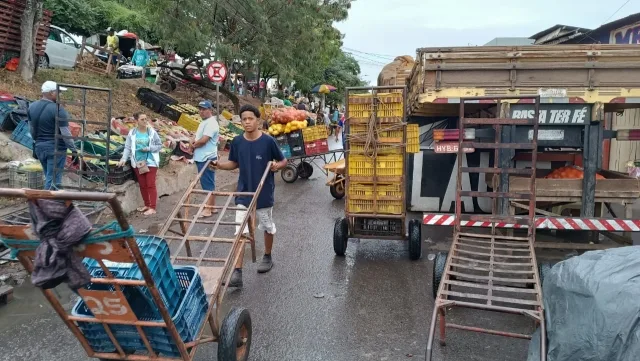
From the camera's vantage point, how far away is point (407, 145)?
681 centimetres

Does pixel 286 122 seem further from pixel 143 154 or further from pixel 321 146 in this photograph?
pixel 143 154

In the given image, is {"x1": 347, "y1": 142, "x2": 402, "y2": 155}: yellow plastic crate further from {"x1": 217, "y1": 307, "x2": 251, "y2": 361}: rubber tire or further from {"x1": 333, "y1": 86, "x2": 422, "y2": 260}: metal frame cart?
{"x1": 217, "y1": 307, "x2": 251, "y2": 361}: rubber tire

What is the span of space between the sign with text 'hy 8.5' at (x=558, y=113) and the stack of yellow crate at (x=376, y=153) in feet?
4.63

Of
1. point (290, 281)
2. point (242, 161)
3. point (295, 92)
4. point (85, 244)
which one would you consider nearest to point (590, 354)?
point (85, 244)

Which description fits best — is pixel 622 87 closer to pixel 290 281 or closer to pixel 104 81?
pixel 290 281

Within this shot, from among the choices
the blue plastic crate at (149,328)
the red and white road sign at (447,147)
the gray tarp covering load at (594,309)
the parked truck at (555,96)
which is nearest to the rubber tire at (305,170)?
the parked truck at (555,96)

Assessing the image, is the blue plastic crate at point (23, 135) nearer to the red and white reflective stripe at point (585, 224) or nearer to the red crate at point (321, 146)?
the red crate at point (321, 146)

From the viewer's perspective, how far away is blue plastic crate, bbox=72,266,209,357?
312 cm

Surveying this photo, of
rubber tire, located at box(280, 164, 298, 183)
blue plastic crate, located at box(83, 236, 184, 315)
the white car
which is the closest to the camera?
blue plastic crate, located at box(83, 236, 184, 315)

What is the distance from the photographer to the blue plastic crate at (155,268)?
2.88 metres

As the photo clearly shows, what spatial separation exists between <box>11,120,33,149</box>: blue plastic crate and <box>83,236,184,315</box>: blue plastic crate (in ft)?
24.5

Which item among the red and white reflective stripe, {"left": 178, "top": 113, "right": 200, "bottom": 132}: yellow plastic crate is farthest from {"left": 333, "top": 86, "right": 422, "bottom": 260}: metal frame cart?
{"left": 178, "top": 113, "right": 200, "bottom": 132}: yellow plastic crate

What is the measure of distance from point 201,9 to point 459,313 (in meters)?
16.1

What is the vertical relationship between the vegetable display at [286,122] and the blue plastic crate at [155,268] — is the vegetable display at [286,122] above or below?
above
